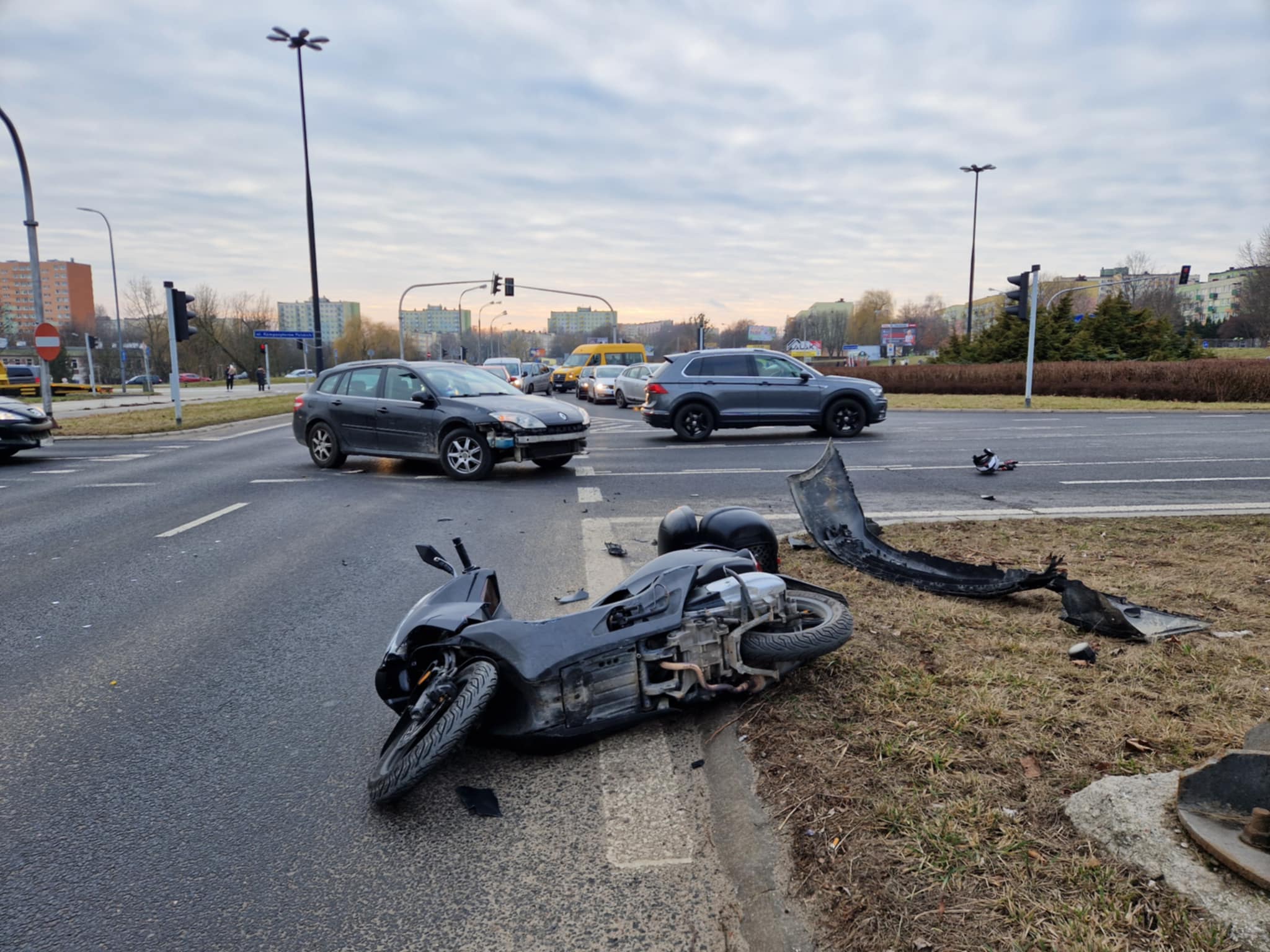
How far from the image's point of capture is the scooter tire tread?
11.4ft

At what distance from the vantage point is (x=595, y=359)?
37.8 meters

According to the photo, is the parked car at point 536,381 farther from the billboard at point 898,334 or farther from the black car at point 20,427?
the billboard at point 898,334

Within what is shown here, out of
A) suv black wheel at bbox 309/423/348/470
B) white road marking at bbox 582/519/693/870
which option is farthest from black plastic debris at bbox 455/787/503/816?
suv black wheel at bbox 309/423/348/470

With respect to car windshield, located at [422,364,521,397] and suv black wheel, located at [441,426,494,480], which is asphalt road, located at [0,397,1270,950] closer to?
suv black wheel, located at [441,426,494,480]

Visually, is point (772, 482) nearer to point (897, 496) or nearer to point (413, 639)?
point (897, 496)

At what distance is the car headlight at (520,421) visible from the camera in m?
11.1

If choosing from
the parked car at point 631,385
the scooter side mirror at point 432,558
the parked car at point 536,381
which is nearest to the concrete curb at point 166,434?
the parked car at point 631,385

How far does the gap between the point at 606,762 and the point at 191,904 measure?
1.46 metres

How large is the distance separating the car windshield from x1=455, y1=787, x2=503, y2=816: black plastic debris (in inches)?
361

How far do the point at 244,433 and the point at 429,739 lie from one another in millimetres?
19002

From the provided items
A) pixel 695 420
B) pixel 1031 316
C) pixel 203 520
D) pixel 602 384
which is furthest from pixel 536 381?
pixel 203 520

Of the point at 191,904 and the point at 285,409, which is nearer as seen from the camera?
the point at 191,904

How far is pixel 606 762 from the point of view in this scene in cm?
325

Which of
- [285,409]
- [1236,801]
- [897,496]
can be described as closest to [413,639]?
[1236,801]
